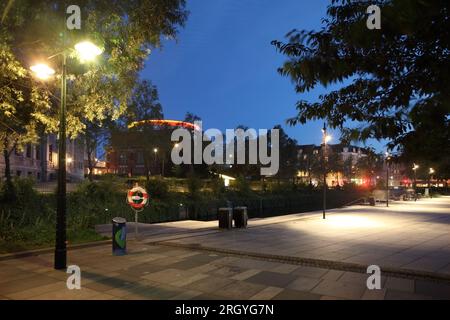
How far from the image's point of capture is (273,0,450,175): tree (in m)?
5.40

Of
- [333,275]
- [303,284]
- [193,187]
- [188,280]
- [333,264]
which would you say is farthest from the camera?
[193,187]

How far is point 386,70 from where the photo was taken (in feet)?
20.8

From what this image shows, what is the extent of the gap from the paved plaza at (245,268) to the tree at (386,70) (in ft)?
9.62

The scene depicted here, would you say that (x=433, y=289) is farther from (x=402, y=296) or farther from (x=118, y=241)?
(x=118, y=241)

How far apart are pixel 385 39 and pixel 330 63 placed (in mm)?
810

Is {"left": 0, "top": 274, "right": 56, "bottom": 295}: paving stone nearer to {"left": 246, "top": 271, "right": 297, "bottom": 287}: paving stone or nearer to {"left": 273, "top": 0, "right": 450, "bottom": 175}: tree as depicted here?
{"left": 246, "top": 271, "right": 297, "bottom": 287}: paving stone

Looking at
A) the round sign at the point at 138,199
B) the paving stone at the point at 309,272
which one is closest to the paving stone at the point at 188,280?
the paving stone at the point at 309,272

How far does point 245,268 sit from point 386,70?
17.2 ft

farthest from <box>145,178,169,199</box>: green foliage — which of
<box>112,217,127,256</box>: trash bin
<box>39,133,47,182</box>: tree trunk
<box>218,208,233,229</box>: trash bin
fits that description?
<box>39,133,47,182</box>: tree trunk

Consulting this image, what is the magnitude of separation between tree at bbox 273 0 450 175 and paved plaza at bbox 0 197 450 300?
2933 mm

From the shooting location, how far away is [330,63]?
19.5ft

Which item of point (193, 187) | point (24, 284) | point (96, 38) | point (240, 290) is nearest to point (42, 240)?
point (24, 284)

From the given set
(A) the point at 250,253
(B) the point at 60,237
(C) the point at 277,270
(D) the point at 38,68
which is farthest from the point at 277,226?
(D) the point at 38,68

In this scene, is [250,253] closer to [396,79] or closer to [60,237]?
[60,237]
